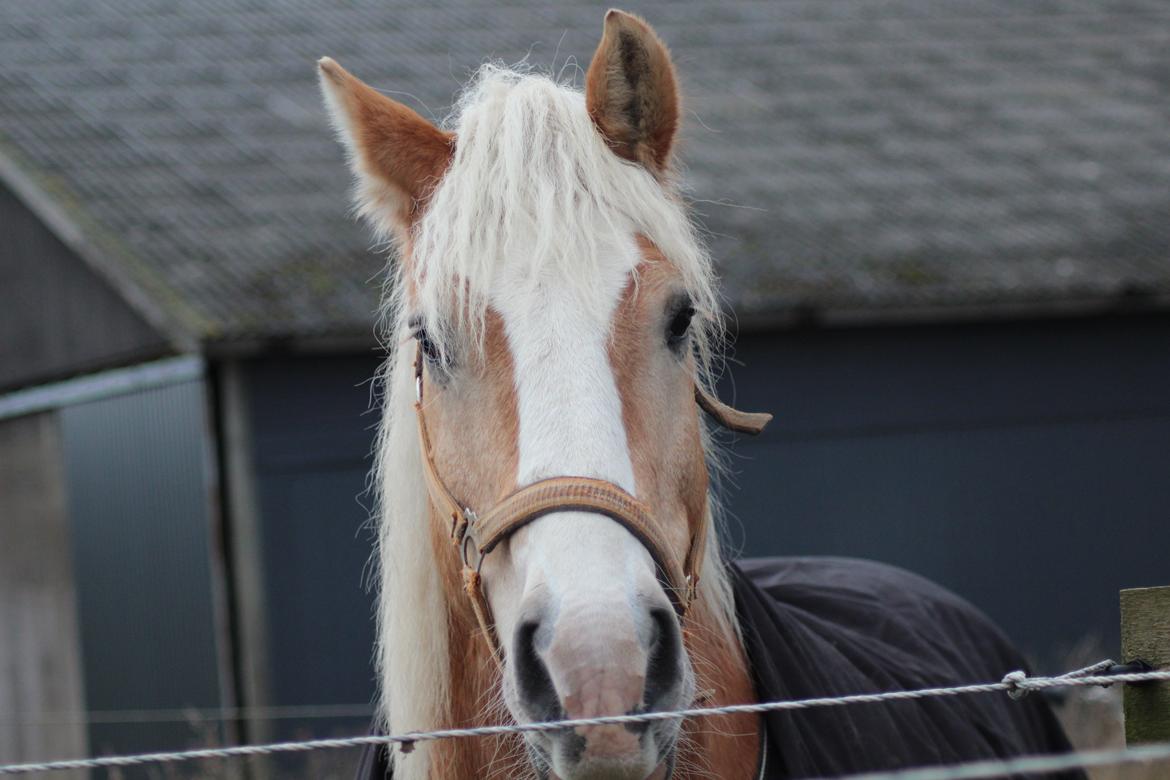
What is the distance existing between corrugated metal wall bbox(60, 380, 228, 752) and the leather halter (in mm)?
5545

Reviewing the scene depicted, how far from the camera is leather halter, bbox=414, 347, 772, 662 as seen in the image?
6.64 feet

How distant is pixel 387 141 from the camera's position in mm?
2633

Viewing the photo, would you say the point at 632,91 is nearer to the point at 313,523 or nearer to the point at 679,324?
the point at 679,324

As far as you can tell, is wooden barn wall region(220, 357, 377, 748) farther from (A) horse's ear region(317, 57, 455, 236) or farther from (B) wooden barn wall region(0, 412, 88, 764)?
(A) horse's ear region(317, 57, 455, 236)

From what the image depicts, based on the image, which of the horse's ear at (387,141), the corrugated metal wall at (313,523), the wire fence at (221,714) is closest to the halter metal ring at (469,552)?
the horse's ear at (387,141)

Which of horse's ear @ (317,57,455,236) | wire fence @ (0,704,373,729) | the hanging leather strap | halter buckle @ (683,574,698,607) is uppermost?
horse's ear @ (317,57,455,236)

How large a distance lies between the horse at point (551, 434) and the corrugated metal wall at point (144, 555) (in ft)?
17.1

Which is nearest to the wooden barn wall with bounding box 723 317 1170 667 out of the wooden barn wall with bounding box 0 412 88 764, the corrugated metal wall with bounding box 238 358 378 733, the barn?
the barn

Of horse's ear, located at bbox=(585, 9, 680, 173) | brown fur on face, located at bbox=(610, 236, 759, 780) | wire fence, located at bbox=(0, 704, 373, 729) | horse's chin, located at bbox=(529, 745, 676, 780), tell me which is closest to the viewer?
horse's chin, located at bbox=(529, 745, 676, 780)

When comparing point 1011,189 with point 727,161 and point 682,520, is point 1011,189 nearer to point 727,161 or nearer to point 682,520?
point 727,161

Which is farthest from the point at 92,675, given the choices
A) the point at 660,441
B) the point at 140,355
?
the point at 660,441

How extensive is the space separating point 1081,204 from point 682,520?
351 inches

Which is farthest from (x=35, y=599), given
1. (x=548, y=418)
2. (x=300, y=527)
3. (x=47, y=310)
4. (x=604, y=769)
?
(x=604, y=769)

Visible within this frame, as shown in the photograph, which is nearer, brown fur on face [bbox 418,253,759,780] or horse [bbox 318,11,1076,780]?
horse [bbox 318,11,1076,780]
